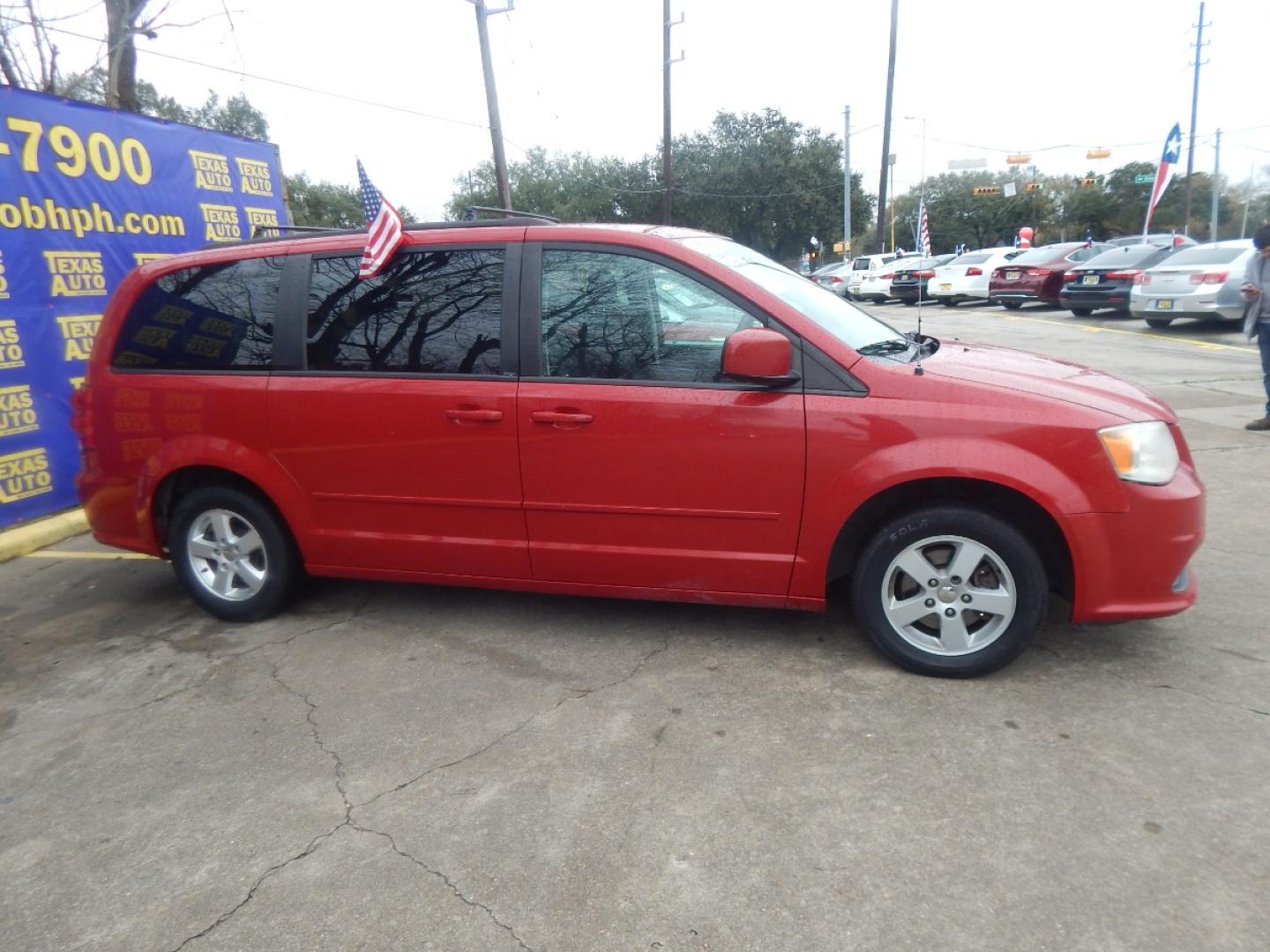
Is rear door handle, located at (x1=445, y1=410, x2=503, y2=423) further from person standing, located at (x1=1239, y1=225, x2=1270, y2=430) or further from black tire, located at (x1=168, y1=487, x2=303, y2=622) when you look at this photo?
person standing, located at (x1=1239, y1=225, x2=1270, y2=430)

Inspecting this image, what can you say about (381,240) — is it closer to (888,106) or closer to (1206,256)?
(1206,256)

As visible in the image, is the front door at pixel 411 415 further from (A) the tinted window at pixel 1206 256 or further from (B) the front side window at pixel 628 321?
(A) the tinted window at pixel 1206 256

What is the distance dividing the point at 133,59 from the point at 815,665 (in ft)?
37.3

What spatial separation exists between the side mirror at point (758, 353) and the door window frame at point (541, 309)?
164mm

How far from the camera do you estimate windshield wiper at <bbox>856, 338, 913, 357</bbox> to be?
343 cm

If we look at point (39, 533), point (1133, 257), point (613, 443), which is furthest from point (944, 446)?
point (1133, 257)

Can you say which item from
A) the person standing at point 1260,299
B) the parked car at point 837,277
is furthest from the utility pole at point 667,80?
the person standing at point 1260,299

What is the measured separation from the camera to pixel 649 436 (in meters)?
3.38

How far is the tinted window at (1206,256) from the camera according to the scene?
13164mm

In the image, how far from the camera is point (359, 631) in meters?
4.10

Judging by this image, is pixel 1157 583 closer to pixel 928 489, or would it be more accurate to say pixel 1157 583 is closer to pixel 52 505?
pixel 928 489

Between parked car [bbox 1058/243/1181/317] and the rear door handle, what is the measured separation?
1571 cm

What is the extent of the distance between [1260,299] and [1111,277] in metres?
10.1

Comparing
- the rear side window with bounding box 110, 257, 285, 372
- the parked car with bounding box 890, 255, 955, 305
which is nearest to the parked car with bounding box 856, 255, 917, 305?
the parked car with bounding box 890, 255, 955, 305
